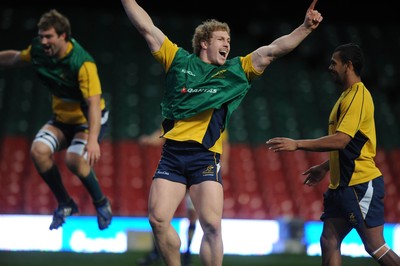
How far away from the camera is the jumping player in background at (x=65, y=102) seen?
23.5ft

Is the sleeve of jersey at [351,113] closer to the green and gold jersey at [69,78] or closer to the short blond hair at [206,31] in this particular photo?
the short blond hair at [206,31]

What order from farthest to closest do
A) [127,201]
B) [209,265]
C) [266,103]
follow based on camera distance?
1. [266,103]
2. [127,201]
3. [209,265]

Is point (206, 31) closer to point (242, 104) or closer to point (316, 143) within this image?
point (316, 143)

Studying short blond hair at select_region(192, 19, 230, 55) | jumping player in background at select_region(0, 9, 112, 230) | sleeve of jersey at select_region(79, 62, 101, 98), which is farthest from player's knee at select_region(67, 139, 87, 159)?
short blond hair at select_region(192, 19, 230, 55)

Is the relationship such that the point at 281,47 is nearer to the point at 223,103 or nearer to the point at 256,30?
the point at 223,103

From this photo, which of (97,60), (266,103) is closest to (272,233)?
(266,103)

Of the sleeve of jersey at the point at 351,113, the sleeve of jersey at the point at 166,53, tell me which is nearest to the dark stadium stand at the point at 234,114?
the sleeve of jersey at the point at 166,53

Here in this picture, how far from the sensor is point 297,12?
1997cm

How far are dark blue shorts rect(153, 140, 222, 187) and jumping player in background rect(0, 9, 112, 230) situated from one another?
123 centimetres

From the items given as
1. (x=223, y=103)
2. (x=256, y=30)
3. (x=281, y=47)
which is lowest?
(x=223, y=103)

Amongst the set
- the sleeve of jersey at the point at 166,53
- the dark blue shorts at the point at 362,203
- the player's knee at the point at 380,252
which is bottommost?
the player's knee at the point at 380,252

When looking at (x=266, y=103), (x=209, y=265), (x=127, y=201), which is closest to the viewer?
(x=209, y=265)

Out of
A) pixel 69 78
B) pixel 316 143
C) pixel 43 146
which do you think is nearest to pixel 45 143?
pixel 43 146

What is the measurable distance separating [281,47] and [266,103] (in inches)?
455
